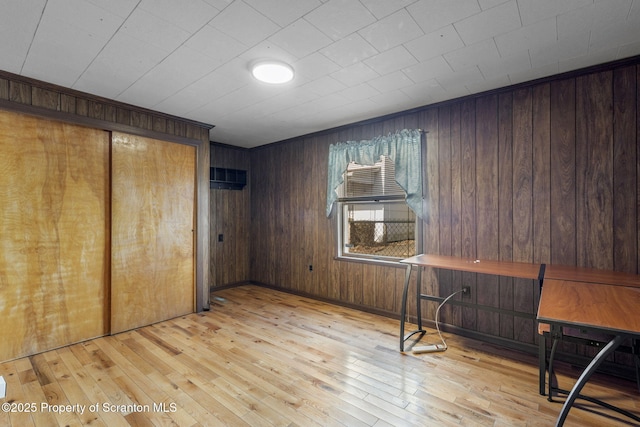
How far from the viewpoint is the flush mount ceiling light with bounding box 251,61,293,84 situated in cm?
225

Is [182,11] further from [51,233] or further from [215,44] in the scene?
[51,233]

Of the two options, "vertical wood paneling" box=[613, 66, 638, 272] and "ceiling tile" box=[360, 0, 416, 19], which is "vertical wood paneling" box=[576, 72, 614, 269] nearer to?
"vertical wood paneling" box=[613, 66, 638, 272]

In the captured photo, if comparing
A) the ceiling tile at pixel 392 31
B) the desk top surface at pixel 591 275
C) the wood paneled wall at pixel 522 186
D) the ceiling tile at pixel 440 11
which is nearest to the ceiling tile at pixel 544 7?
the ceiling tile at pixel 440 11

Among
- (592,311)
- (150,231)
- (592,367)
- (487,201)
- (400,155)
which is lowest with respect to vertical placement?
(592,367)

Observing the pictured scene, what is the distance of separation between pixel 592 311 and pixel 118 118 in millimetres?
4101

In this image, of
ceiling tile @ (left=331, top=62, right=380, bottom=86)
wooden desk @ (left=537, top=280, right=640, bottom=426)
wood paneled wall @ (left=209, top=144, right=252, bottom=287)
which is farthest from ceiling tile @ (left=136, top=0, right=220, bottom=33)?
wood paneled wall @ (left=209, top=144, right=252, bottom=287)

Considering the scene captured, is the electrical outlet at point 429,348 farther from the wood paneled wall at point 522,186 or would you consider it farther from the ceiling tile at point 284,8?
the ceiling tile at point 284,8

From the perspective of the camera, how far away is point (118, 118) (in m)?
3.07

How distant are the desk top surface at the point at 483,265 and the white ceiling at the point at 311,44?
63.9 inches

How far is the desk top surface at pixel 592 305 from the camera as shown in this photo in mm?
1271

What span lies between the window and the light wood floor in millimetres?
1075

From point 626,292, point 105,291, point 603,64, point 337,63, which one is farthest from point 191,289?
point 603,64

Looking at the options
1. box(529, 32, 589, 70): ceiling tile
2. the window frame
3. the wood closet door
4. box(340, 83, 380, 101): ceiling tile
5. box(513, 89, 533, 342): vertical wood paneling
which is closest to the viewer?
box(529, 32, 589, 70): ceiling tile

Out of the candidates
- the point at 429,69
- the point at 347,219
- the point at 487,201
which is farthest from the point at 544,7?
the point at 347,219
